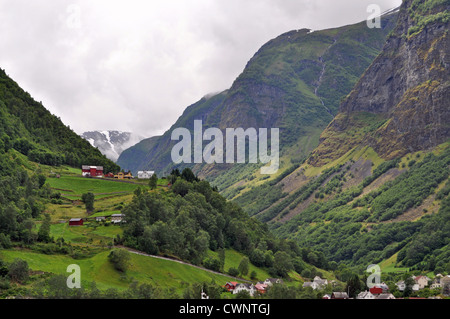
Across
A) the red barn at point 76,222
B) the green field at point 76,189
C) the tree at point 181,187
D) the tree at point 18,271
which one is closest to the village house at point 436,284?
the tree at point 181,187

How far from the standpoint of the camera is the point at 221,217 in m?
192

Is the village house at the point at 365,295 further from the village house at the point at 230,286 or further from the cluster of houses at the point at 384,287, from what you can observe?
the village house at the point at 230,286

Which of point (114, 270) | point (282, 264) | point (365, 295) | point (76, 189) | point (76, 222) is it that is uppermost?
point (76, 189)

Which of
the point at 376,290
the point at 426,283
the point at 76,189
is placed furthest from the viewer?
the point at 76,189

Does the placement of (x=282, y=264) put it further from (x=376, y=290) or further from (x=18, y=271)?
(x=18, y=271)

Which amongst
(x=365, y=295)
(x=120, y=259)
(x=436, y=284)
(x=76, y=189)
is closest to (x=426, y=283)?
(x=436, y=284)

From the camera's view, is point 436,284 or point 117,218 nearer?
point 117,218

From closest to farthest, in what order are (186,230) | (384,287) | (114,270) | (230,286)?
(114,270) → (230,286) → (384,287) → (186,230)

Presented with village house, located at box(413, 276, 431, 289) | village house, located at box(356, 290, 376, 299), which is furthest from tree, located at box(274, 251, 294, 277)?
village house, located at box(356, 290, 376, 299)

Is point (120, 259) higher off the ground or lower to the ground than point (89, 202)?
lower

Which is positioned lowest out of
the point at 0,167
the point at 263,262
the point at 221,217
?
the point at 263,262
